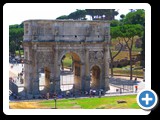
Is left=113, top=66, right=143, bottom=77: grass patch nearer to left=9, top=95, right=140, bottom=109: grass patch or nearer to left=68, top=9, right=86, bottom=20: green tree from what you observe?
left=9, top=95, right=140, bottom=109: grass patch

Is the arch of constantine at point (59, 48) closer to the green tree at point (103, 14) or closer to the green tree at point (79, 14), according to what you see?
the green tree at point (103, 14)

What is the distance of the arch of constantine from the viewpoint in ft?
104

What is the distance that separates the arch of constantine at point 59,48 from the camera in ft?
104

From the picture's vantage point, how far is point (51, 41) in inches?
1248

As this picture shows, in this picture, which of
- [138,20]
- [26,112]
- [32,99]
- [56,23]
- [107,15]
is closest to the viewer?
[26,112]

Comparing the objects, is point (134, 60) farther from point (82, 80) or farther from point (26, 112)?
point (26, 112)

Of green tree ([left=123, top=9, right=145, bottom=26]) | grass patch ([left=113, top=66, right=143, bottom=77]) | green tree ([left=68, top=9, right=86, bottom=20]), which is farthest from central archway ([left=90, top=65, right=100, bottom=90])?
green tree ([left=68, top=9, right=86, bottom=20])

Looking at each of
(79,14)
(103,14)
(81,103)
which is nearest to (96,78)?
(81,103)

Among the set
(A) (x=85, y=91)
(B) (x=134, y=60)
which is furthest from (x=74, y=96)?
(B) (x=134, y=60)

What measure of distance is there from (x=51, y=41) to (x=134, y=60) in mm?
25389

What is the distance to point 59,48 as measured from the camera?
32000mm

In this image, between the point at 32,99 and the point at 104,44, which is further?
the point at 104,44

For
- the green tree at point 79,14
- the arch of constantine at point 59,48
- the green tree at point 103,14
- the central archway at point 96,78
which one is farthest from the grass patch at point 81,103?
the green tree at point 79,14

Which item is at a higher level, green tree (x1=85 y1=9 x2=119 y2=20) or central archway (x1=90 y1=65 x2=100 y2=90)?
green tree (x1=85 y1=9 x2=119 y2=20)
